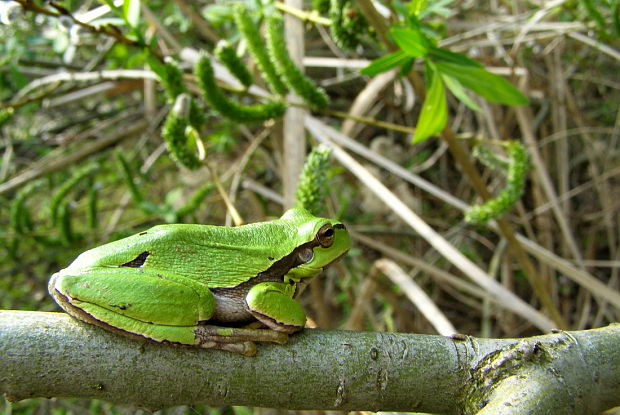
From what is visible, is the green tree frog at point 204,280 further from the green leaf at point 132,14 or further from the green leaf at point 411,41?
the green leaf at point 132,14

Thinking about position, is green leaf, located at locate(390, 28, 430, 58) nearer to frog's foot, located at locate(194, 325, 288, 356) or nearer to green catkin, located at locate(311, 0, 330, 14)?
green catkin, located at locate(311, 0, 330, 14)

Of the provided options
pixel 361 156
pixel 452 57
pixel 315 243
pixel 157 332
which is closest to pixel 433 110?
pixel 452 57

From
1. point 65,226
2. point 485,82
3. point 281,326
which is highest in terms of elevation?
point 485,82

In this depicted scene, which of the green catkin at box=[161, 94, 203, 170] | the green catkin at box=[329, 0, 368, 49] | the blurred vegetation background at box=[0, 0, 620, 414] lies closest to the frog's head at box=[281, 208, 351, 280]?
the green catkin at box=[161, 94, 203, 170]

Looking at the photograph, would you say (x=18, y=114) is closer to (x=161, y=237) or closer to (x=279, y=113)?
(x=279, y=113)

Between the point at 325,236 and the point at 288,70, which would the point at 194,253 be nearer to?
the point at 325,236

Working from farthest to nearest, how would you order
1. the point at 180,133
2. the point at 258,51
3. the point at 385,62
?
1. the point at 258,51
2. the point at 180,133
3. the point at 385,62
